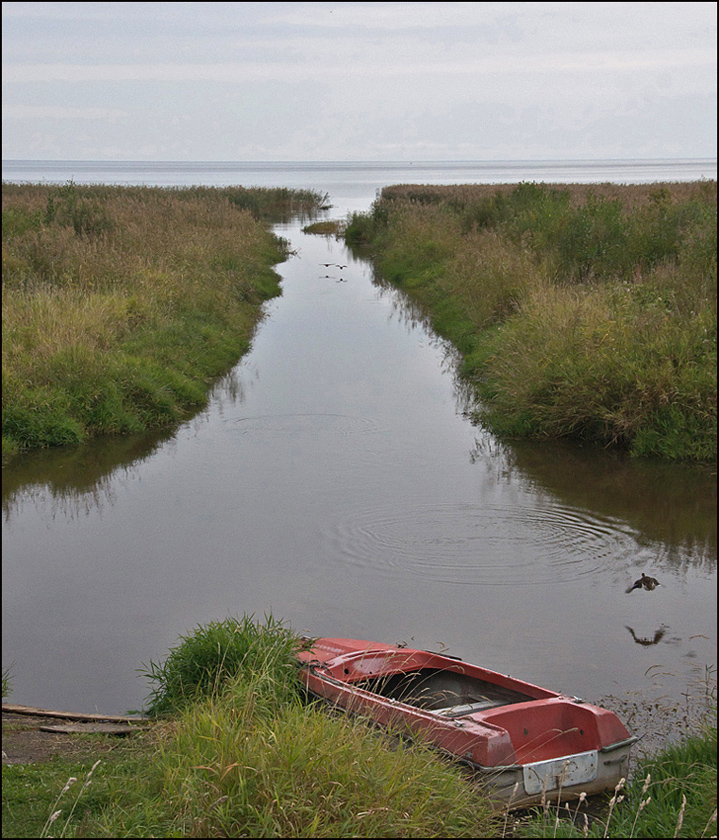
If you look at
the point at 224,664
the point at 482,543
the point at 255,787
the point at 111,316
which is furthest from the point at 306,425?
the point at 255,787

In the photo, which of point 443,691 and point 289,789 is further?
point 443,691

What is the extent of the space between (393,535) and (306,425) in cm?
429

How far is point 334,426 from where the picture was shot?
12.7 meters

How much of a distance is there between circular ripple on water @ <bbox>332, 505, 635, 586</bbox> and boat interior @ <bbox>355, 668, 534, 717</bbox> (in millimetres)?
2158

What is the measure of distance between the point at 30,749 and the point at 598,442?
8.19 m

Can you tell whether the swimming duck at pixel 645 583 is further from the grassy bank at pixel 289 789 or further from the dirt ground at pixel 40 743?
the dirt ground at pixel 40 743

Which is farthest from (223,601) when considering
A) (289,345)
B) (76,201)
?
(76,201)

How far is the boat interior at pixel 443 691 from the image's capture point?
5.26 meters

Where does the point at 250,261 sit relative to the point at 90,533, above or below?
above

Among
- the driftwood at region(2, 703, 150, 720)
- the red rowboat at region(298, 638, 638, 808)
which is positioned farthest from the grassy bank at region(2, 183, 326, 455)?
the red rowboat at region(298, 638, 638, 808)

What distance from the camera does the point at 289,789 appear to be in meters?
3.91

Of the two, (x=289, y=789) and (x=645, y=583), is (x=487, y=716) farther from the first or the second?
(x=645, y=583)

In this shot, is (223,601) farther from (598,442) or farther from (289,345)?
(289,345)

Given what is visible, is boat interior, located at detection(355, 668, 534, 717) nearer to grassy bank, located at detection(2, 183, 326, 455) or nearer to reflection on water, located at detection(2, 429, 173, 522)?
reflection on water, located at detection(2, 429, 173, 522)
